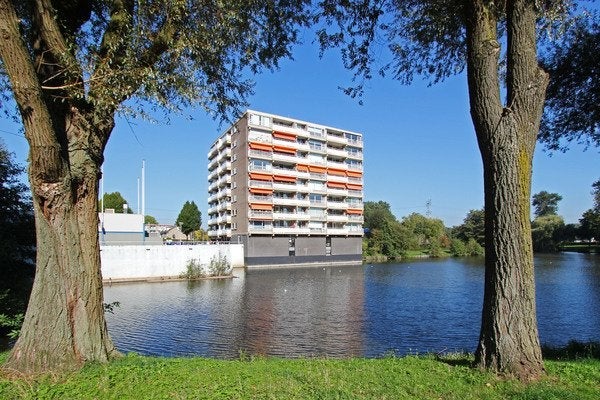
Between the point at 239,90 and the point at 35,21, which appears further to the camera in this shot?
the point at 239,90

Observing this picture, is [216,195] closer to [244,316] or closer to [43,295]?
[244,316]

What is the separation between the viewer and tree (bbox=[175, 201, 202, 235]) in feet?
336

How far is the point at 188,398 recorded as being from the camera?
4.82 metres

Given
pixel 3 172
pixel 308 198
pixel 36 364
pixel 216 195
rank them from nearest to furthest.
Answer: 1. pixel 36 364
2. pixel 3 172
3. pixel 308 198
4. pixel 216 195

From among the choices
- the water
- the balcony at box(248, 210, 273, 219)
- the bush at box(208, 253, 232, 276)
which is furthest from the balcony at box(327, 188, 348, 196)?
the water

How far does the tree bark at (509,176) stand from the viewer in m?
5.77

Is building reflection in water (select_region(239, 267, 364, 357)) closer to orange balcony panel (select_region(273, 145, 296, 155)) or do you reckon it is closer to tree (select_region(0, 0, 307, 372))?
tree (select_region(0, 0, 307, 372))

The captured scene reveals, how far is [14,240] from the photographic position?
16125 millimetres

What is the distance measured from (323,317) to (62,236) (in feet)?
66.7

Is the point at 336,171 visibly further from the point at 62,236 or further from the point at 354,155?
the point at 62,236

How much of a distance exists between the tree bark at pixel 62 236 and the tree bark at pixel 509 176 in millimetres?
5537

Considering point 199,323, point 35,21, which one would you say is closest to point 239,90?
point 35,21

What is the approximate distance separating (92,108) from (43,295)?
2781 millimetres

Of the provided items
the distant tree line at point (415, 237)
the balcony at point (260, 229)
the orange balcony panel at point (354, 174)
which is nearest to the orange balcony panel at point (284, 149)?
the balcony at point (260, 229)
